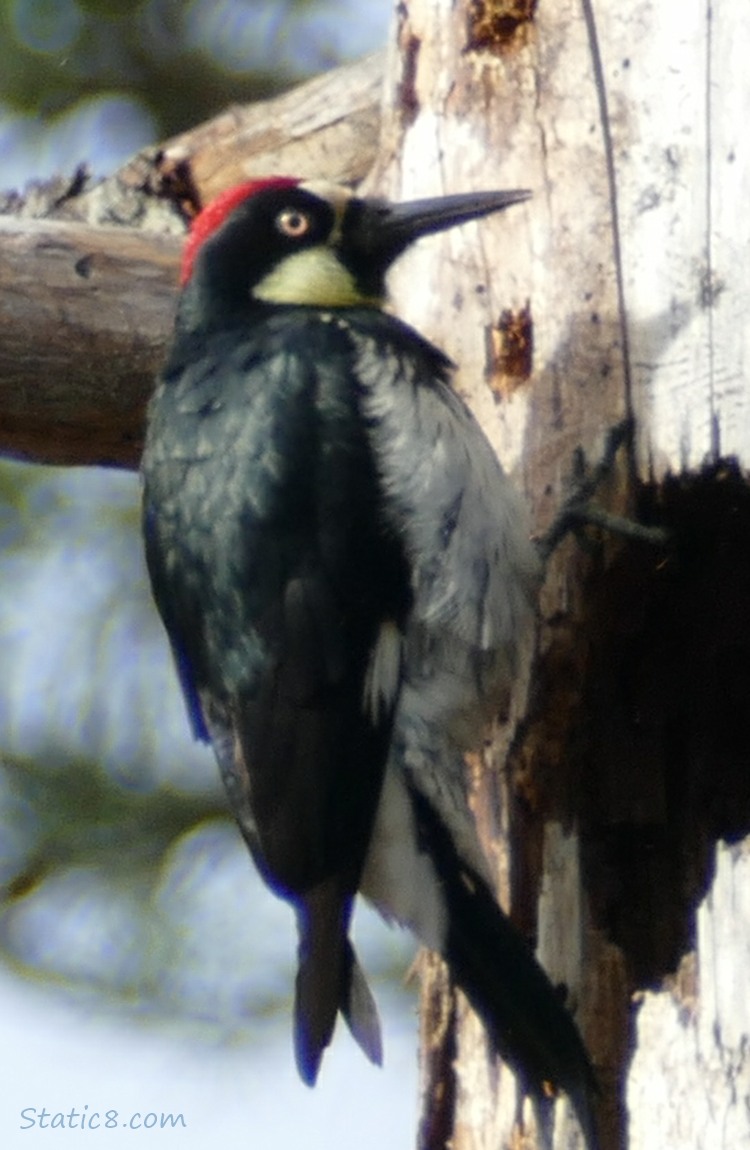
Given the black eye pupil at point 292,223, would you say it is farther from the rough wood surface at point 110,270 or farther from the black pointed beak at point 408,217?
the rough wood surface at point 110,270

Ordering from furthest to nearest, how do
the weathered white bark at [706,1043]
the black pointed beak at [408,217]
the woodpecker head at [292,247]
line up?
1. the woodpecker head at [292,247]
2. the black pointed beak at [408,217]
3. the weathered white bark at [706,1043]

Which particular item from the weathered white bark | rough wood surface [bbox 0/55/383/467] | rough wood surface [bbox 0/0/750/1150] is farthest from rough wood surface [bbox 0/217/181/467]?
the weathered white bark

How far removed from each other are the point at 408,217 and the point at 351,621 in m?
0.72

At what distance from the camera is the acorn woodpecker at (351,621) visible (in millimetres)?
2309

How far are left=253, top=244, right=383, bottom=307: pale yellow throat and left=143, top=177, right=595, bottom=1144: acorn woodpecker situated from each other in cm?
23

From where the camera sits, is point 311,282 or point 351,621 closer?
point 351,621

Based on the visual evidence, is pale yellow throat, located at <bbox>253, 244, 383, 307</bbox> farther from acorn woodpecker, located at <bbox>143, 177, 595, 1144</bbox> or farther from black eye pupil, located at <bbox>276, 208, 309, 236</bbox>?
acorn woodpecker, located at <bbox>143, 177, 595, 1144</bbox>

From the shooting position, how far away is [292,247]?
294 cm

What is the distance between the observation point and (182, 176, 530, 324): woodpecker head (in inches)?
114

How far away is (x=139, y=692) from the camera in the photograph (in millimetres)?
3451

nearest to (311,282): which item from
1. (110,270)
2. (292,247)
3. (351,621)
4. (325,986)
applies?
(292,247)

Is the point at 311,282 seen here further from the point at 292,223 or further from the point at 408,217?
the point at 408,217

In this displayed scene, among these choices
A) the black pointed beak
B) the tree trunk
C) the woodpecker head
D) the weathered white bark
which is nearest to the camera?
the weathered white bark

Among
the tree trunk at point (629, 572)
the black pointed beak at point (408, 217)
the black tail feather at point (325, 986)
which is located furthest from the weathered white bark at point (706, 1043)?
the black pointed beak at point (408, 217)
